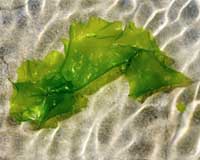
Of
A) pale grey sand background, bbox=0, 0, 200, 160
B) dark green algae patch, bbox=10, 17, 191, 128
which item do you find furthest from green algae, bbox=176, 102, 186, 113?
dark green algae patch, bbox=10, 17, 191, 128

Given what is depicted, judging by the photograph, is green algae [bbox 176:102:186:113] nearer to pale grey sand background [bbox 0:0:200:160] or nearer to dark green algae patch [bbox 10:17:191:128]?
pale grey sand background [bbox 0:0:200:160]

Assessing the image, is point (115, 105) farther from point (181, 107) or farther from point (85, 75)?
point (181, 107)

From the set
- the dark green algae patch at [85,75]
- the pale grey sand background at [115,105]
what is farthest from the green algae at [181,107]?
the dark green algae patch at [85,75]

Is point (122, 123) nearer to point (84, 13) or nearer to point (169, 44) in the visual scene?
point (169, 44)

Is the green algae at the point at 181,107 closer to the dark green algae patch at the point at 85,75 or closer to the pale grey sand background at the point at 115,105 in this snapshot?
the pale grey sand background at the point at 115,105

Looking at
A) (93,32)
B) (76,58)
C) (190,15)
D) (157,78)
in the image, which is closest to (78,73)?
(76,58)
